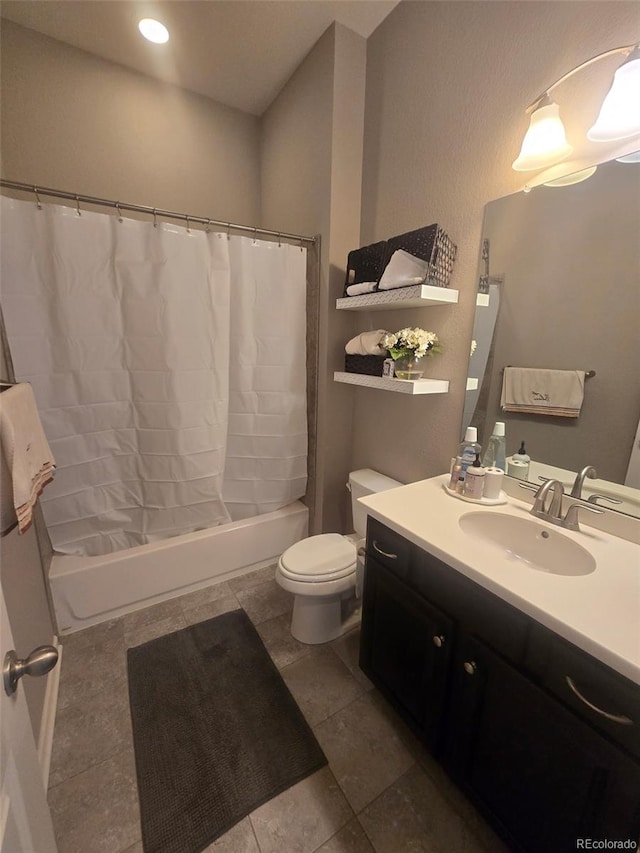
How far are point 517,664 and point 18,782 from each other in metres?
0.97

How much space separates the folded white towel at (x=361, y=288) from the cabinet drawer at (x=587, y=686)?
4.55ft

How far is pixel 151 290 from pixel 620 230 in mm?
1754

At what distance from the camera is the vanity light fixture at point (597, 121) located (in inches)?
34.0

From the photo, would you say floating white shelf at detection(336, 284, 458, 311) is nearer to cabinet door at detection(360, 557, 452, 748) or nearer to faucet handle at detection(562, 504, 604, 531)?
faucet handle at detection(562, 504, 604, 531)

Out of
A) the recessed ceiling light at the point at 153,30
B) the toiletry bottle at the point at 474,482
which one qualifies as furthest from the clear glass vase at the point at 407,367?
the recessed ceiling light at the point at 153,30

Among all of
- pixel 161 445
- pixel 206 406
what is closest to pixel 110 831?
pixel 161 445

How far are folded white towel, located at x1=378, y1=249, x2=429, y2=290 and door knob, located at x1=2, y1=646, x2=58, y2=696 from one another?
150 centimetres

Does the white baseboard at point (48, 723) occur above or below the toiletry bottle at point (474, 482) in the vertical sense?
below

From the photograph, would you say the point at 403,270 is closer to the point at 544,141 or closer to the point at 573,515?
the point at 544,141

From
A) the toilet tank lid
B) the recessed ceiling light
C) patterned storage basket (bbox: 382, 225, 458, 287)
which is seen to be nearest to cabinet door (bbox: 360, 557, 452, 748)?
the toilet tank lid

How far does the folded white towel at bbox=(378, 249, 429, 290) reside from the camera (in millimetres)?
1399

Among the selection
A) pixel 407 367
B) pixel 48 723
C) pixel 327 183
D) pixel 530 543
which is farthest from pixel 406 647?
pixel 327 183

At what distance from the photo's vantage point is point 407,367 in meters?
1.52

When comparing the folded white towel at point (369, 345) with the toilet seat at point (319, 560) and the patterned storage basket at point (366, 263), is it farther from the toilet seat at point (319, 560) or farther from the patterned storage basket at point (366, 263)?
the toilet seat at point (319, 560)
